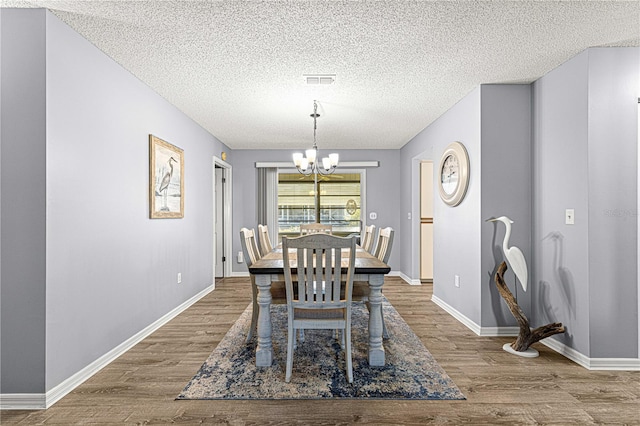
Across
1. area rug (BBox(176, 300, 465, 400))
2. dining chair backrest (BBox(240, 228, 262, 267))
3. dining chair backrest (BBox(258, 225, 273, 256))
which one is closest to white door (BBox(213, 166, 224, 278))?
dining chair backrest (BBox(258, 225, 273, 256))

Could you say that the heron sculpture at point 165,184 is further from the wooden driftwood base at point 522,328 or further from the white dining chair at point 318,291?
the wooden driftwood base at point 522,328

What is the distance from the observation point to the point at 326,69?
287 centimetres

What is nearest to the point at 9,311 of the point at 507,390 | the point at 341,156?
the point at 507,390

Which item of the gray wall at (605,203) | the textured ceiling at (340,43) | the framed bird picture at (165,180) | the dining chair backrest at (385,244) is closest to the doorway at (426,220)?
the textured ceiling at (340,43)

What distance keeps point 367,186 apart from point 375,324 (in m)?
4.07

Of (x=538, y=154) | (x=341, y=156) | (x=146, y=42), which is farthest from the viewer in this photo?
(x=341, y=156)

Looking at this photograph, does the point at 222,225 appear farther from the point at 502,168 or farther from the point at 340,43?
the point at 502,168

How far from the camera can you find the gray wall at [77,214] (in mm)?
2031

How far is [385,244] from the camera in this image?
3.21 meters

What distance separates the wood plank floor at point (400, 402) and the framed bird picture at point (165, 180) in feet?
4.42

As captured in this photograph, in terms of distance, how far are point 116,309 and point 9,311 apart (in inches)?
29.8

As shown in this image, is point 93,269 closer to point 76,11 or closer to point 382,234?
point 76,11

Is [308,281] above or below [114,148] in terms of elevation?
below

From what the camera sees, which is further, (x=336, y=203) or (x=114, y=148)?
(x=336, y=203)
